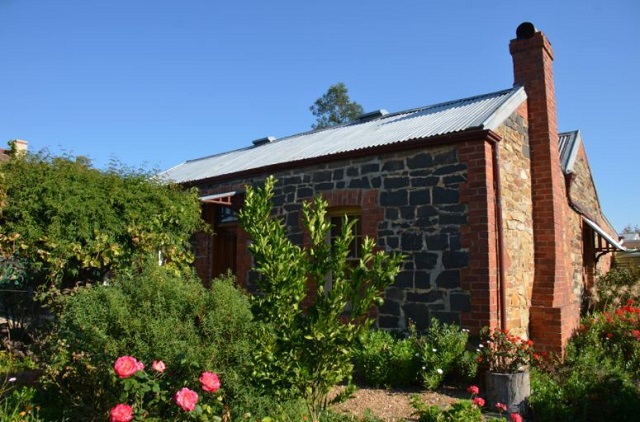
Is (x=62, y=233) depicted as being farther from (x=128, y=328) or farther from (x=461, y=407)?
(x=461, y=407)

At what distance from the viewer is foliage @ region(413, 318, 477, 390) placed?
632 centimetres

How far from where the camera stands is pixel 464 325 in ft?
22.6

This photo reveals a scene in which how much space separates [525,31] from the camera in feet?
28.1

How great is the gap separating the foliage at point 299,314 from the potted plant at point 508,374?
2465mm

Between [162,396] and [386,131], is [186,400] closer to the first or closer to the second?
[162,396]

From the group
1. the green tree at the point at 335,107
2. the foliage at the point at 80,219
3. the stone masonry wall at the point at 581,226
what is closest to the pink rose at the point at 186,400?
the foliage at the point at 80,219

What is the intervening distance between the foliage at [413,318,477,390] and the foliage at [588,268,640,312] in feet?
15.8

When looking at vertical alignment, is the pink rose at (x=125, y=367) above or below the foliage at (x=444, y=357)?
above

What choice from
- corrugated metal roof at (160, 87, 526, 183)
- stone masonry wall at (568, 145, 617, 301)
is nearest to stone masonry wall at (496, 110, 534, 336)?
corrugated metal roof at (160, 87, 526, 183)

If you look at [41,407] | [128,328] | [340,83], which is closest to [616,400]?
[128,328]

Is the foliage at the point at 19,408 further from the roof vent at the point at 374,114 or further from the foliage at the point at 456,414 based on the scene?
the roof vent at the point at 374,114

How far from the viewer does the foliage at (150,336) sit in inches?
162

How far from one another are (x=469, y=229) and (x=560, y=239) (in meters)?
2.40

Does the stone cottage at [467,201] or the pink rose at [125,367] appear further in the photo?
the stone cottage at [467,201]
